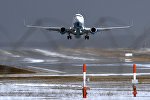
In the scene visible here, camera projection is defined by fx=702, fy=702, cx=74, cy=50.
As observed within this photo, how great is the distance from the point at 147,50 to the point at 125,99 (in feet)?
275

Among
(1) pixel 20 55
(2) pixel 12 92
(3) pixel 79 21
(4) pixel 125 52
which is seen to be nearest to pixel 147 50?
(4) pixel 125 52

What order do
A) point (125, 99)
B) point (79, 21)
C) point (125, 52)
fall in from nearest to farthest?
point (125, 99), point (79, 21), point (125, 52)

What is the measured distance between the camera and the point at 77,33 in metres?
107

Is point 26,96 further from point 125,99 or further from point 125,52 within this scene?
point 125,52

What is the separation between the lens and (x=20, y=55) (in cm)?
11806

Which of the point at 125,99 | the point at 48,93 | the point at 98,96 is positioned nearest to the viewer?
the point at 125,99

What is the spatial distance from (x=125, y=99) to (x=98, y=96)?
9.60ft

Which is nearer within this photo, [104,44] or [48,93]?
[48,93]

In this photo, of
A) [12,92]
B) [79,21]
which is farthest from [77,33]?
[12,92]

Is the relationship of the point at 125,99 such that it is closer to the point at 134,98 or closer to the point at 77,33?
the point at 134,98

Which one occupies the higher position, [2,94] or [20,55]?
[20,55]

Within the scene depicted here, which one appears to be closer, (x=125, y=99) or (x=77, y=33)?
(x=125, y=99)

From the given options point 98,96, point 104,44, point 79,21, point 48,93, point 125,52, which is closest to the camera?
point 98,96

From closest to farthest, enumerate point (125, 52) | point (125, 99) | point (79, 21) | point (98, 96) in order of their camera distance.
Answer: point (125, 99) < point (98, 96) < point (79, 21) < point (125, 52)
